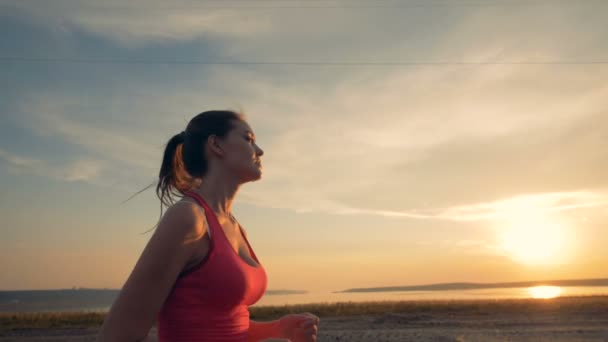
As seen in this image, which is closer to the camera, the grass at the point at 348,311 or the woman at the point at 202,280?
the woman at the point at 202,280

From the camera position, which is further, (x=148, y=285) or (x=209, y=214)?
(x=209, y=214)

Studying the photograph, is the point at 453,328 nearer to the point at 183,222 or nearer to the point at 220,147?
the point at 220,147

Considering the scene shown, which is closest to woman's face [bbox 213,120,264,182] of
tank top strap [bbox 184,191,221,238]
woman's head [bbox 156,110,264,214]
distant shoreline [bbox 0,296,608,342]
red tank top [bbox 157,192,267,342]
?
woman's head [bbox 156,110,264,214]

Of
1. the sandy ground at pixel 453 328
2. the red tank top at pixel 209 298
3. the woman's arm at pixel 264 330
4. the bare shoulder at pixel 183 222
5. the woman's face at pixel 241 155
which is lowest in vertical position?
the sandy ground at pixel 453 328

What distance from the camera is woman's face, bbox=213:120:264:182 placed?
2.35m

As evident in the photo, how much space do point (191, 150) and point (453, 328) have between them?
46.2ft

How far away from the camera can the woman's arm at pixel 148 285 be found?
179cm

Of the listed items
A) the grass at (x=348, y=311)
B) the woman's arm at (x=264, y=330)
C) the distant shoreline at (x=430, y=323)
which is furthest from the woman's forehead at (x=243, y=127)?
the grass at (x=348, y=311)

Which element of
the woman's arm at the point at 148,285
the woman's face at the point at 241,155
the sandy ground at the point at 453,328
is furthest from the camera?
the sandy ground at the point at 453,328

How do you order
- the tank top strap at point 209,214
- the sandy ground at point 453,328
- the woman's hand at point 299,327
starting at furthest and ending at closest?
the sandy ground at point 453,328 → the woman's hand at point 299,327 → the tank top strap at point 209,214

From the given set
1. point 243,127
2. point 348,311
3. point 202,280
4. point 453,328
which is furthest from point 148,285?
point 348,311

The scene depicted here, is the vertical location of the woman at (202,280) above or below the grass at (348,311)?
above

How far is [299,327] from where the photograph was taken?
221 centimetres

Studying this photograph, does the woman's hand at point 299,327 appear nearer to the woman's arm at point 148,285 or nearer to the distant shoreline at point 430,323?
the woman's arm at point 148,285
